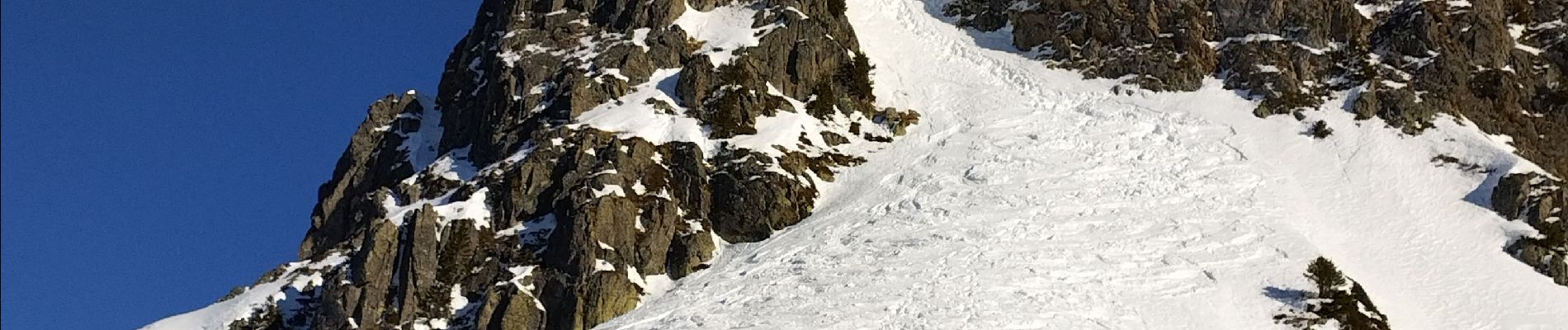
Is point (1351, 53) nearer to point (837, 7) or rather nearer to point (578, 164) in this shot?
point (837, 7)

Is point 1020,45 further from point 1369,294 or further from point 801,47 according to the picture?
point 1369,294

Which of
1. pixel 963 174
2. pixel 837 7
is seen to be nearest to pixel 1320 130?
pixel 963 174

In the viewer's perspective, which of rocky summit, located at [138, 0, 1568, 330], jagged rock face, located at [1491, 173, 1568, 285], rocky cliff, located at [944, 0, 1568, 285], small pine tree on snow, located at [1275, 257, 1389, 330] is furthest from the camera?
rocky cliff, located at [944, 0, 1568, 285]

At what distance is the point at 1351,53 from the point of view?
234 feet

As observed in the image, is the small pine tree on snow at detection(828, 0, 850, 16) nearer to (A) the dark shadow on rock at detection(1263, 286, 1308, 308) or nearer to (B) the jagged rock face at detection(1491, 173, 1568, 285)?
(A) the dark shadow on rock at detection(1263, 286, 1308, 308)

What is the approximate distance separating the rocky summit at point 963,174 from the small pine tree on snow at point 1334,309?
0.36 ft

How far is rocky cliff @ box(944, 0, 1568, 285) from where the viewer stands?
66.4m

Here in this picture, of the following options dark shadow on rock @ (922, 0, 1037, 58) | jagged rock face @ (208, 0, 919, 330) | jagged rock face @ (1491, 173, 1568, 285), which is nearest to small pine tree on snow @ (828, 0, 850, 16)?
jagged rock face @ (208, 0, 919, 330)

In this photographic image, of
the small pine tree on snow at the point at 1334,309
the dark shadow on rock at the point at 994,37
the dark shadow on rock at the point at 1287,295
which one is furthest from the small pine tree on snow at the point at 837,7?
the small pine tree on snow at the point at 1334,309

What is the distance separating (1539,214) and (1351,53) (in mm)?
15030

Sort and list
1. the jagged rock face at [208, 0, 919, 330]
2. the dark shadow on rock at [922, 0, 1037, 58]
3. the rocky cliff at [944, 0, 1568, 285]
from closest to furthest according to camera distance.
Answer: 1. the jagged rock face at [208, 0, 919, 330]
2. the rocky cliff at [944, 0, 1568, 285]
3. the dark shadow on rock at [922, 0, 1037, 58]

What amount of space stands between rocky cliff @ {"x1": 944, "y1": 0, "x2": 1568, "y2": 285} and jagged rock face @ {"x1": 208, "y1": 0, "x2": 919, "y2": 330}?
416 inches

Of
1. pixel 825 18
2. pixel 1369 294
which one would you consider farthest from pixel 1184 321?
pixel 825 18

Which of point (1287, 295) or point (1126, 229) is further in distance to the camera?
point (1126, 229)
